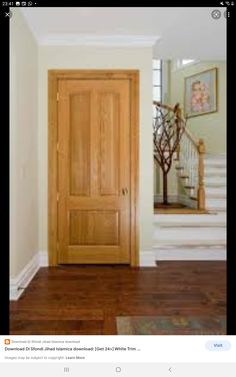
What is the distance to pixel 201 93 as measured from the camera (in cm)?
592

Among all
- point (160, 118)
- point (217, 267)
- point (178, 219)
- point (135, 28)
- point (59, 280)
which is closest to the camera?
point (59, 280)

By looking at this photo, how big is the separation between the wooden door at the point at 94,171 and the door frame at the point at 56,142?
4cm

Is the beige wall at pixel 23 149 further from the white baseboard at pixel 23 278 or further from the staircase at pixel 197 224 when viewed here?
the staircase at pixel 197 224

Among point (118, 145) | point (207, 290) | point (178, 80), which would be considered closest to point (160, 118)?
point (178, 80)

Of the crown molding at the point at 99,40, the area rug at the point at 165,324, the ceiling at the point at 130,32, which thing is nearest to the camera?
the area rug at the point at 165,324

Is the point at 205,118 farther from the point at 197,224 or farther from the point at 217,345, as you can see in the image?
the point at 217,345

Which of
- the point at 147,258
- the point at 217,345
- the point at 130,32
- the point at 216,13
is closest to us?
the point at 217,345

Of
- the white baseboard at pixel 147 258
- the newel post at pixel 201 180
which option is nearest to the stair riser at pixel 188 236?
the white baseboard at pixel 147 258

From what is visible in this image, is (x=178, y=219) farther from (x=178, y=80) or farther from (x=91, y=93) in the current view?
(x=178, y=80)

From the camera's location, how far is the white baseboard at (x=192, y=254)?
3551 mm

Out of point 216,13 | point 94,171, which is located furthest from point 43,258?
point 216,13

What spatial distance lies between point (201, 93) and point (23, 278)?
4705 millimetres
